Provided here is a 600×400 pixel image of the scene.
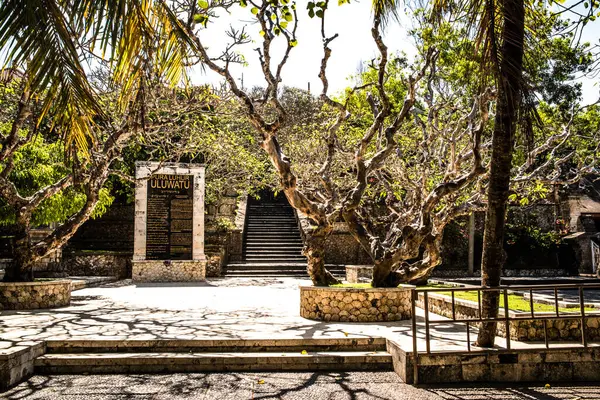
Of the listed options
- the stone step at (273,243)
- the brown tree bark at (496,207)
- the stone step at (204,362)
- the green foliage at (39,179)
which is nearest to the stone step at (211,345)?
the stone step at (204,362)

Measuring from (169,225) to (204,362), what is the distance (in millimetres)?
10910

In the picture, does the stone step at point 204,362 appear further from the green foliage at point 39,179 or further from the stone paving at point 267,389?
the green foliage at point 39,179

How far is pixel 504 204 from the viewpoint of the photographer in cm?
574

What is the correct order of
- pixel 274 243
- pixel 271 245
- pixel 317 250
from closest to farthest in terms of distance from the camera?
pixel 317 250 < pixel 271 245 < pixel 274 243

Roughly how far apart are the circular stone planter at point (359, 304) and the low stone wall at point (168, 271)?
28.8ft

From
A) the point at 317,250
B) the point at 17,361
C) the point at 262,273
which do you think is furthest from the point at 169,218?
the point at 17,361

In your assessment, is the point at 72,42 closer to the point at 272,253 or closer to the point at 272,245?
the point at 272,253

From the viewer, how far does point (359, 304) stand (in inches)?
323

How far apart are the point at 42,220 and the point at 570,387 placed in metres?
12.6

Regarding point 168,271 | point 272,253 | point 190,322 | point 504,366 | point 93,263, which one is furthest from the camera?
point 272,253

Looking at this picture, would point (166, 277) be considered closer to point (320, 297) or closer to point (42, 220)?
point (42, 220)

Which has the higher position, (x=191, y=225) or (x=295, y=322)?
(x=191, y=225)

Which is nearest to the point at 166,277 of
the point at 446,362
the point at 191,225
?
the point at 191,225

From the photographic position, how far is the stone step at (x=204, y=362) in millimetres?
5988
